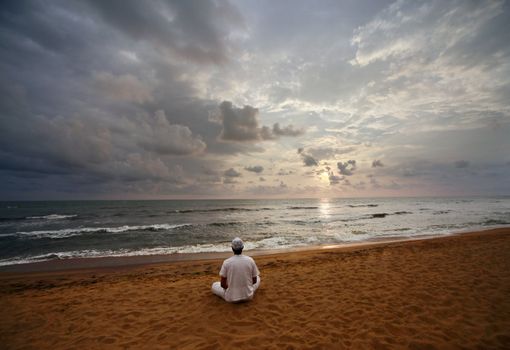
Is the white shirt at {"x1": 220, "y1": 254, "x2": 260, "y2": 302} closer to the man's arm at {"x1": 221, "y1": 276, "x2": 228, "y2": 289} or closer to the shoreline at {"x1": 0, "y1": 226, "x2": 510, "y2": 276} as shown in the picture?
the man's arm at {"x1": 221, "y1": 276, "x2": 228, "y2": 289}

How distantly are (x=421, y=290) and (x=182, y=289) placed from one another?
22.2ft

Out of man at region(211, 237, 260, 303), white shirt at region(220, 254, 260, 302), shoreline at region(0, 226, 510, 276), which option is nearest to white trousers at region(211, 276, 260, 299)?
man at region(211, 237, 260, 303)

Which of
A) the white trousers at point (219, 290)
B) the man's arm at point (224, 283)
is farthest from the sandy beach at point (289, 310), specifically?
the man's arm at point (224, 283)

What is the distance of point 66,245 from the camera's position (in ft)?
53.6

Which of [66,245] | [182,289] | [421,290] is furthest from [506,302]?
[66,245]

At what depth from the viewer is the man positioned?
5.32 meters

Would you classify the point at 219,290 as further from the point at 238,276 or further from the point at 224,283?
the point at 238,276

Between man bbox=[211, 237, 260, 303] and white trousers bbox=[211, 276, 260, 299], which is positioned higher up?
man bbox=[211, 237, 260, 303]

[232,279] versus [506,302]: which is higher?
[232,279]

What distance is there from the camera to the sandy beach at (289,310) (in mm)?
4137

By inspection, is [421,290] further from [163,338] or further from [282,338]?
[163,338]

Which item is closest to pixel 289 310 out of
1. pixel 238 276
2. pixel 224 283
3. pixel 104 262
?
pixel 238 276

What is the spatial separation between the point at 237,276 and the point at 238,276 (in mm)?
24

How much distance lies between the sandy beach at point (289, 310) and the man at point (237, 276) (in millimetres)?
254
